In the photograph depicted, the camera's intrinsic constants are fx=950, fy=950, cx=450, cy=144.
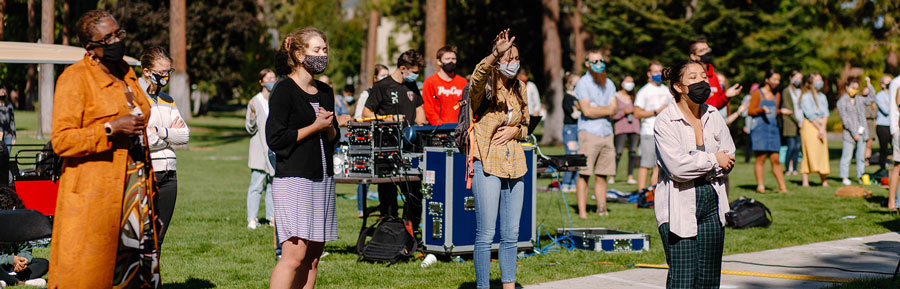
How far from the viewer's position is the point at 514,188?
22.4 feet

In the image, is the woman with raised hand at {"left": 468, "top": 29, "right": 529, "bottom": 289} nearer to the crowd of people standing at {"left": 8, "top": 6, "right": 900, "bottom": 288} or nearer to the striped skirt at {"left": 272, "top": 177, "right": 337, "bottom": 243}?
the crowd of people standing at {"left": 8, "top": 6, "right": 900, "bottom": 288}

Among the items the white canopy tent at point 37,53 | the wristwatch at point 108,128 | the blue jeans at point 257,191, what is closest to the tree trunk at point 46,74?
the blue jeans at point 257,191

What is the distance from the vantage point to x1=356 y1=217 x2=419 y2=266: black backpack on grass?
9023 mm

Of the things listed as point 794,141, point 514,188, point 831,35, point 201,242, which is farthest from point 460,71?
point 514,188

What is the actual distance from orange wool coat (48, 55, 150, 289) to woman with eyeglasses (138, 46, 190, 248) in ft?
6.79

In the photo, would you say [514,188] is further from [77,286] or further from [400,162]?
[77,286]

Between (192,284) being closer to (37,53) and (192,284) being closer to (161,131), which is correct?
(161,131)

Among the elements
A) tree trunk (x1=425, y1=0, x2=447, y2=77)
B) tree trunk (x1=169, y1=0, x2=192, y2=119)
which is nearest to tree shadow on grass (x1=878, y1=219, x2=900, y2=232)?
tree trunk (x1=425, y1=0, x2=447, y2=77)

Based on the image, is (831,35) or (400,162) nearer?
(400,162)

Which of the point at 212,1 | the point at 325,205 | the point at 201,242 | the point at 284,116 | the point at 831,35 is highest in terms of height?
the point at 212,1

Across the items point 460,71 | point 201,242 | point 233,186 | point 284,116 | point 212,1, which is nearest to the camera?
point 284,116

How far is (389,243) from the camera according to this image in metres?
9.15

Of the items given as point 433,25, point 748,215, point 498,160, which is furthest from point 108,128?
point 433,25

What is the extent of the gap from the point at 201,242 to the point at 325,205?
4934mm
